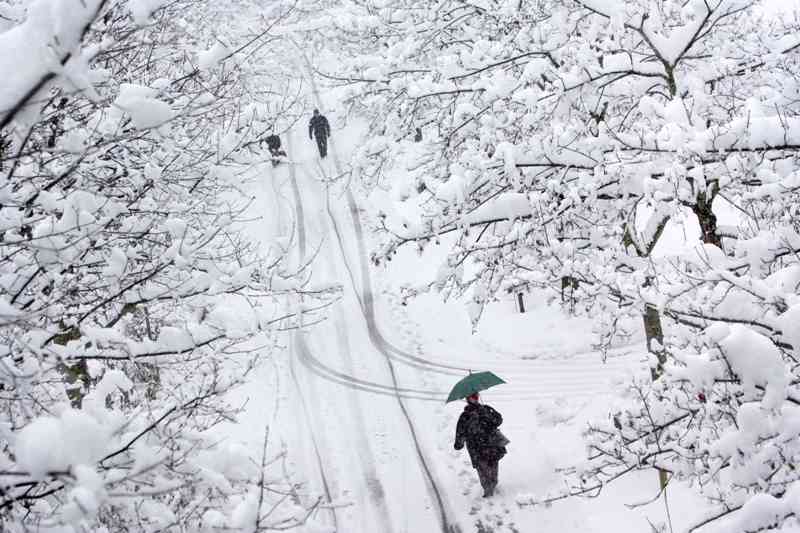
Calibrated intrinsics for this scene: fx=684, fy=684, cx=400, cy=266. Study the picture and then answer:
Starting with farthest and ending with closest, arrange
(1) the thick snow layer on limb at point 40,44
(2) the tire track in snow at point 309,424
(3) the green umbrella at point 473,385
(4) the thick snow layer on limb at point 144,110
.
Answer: (2) the tire track in snow at point 309,424
(3) the green umbrella at point 473,385
(4) the thick snow layer on limb at point 144,110
(1) the thick snow layer on limb at point 40,44

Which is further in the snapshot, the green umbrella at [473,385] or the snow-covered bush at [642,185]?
the green umbrella at [473,385]

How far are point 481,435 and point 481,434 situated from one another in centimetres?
1

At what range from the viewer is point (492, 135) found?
8.03 metres

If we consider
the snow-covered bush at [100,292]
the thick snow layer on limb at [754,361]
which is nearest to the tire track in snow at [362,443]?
the snow-covered bush at [100,292]

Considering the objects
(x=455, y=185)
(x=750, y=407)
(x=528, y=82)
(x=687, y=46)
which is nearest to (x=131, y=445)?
(x=750, y=407)

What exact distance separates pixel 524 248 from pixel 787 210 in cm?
264

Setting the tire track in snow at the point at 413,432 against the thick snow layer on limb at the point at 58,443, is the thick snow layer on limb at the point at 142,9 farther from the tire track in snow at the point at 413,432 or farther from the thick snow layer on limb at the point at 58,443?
the tire track in snow at the point at 413,432

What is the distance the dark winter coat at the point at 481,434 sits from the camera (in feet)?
28.3

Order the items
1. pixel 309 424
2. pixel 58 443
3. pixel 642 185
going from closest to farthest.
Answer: pixel 58 443, pixel 642 185, pixel 309 424

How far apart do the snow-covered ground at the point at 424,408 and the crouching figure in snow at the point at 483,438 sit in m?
0.49

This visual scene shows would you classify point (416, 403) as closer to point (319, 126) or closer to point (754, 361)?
point (754, 361)

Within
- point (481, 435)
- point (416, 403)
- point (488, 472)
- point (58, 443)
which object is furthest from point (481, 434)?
point (58, 443)

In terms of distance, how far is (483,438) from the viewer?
862 cm

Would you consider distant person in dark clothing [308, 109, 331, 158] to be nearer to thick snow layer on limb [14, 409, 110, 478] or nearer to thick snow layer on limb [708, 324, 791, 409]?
thick snow layer on limb [708, 324, 791, 409]
